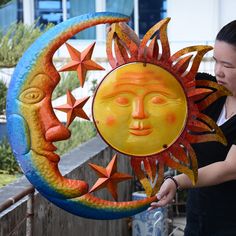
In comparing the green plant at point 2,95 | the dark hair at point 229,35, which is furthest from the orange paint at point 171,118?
the green plant at point 2,95

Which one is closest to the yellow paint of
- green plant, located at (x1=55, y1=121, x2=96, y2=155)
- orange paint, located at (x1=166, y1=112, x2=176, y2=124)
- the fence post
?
orange paint, located at (x1=166, y1=112, x2=176, y2=124)

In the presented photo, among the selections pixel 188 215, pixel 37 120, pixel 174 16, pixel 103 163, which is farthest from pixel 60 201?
pixel 174 16

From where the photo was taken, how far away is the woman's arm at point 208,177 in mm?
2107

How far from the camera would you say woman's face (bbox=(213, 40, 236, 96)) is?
7.00ft

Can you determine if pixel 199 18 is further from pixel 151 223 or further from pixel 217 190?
pixel 217 190

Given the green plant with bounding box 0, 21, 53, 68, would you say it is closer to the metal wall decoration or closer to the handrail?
the handrail

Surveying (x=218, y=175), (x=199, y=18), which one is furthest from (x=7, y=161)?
(x=218, y=175)

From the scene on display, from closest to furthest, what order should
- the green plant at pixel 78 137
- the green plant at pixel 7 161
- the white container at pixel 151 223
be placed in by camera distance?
the white container at pixel 151 223, the green plant at pixel 78 137, the green plant at pixel 7 161

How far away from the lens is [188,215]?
2330mm

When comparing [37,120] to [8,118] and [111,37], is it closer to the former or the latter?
[8,118]

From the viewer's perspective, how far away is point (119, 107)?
2.16 m

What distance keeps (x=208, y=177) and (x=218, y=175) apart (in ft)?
0.12

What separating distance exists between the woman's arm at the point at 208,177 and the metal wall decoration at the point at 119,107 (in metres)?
0.02

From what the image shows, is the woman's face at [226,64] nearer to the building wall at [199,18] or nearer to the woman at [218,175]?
the woman at [218,175]
